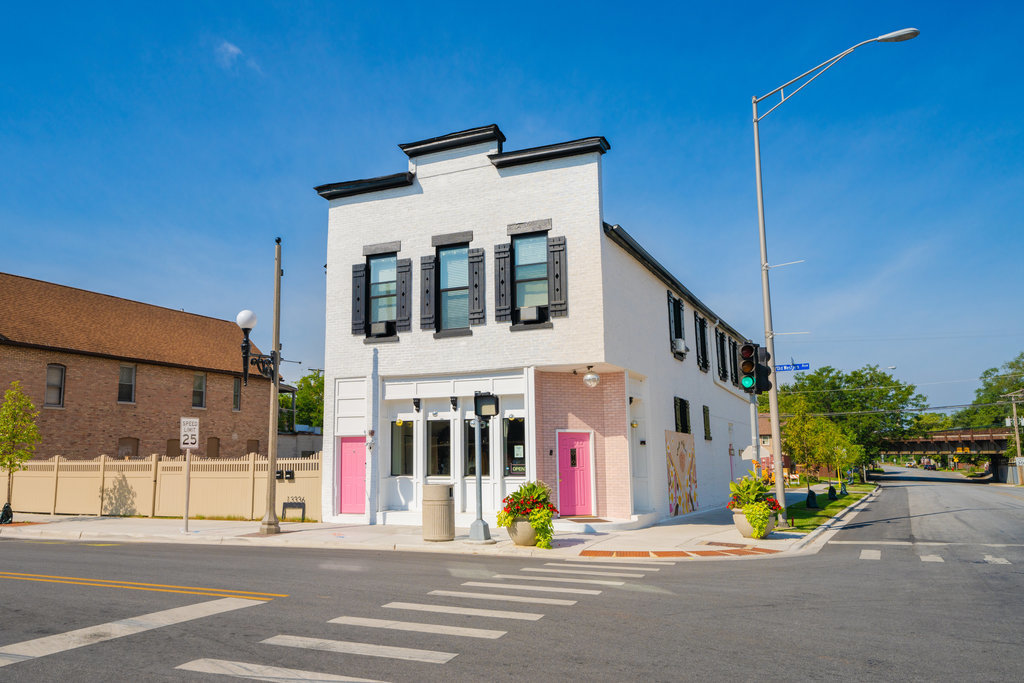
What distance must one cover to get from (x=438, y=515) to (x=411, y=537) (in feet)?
4.70

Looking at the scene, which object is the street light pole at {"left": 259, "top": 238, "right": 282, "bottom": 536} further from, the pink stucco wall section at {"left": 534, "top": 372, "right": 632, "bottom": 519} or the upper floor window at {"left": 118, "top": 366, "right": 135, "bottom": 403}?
the upper floor window at {"left": 118, "top": 366, "right": 135, "bottom": 403}

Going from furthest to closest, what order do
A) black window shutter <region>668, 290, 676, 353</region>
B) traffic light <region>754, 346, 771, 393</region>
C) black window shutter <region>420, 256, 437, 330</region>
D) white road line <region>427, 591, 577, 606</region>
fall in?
black window shutter <region>668, 290, 676, 353</region> < black window shutter <region>420, 256, 437, 330</region> < traffic light <region>754, 346, 771, 393</region> < white road line <region>427, 591, 577, 606</region>

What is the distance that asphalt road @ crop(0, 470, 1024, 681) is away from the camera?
6.05 m

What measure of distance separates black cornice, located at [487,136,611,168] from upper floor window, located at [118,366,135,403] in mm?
24085

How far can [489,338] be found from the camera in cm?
1959

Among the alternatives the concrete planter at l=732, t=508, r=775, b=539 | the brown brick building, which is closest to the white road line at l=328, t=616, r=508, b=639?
the concrete planter at l=732, t=508, r=775, b=539

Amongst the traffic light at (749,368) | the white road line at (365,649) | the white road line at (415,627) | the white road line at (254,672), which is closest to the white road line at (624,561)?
the traffic light at (749,368)

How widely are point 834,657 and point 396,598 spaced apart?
5367mm

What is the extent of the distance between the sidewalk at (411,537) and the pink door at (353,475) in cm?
84

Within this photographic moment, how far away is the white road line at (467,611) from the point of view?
322 inches

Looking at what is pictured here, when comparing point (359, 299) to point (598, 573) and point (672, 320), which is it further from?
point (598, 573)

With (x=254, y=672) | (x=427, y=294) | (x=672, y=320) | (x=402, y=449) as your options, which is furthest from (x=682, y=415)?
(x=254, y=672)

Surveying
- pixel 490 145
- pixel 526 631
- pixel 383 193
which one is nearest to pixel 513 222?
pixel 490 145

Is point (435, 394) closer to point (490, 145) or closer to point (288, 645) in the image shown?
point (490, 145)
